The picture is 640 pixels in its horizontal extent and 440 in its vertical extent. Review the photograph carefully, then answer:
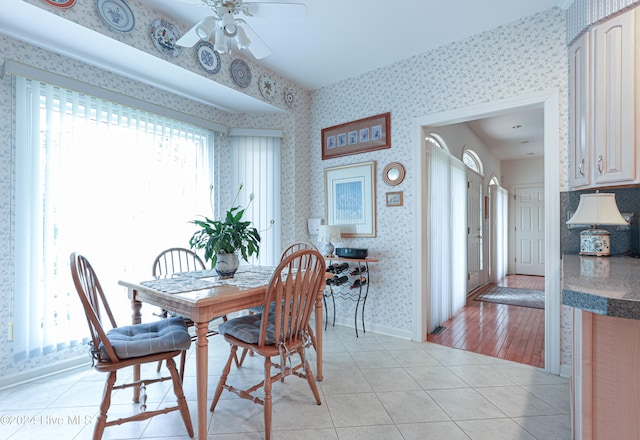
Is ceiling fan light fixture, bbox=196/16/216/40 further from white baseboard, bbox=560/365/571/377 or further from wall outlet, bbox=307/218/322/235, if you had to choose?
white baseboard, bbox=560/365/571/377

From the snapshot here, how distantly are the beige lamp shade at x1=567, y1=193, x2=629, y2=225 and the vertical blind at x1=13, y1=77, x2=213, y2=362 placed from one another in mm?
3232

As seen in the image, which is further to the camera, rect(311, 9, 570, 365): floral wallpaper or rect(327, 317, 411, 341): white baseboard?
rect(327, 317, 411, 341): white baseboard

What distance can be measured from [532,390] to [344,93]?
3.18 meters

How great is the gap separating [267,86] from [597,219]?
9.87 feet

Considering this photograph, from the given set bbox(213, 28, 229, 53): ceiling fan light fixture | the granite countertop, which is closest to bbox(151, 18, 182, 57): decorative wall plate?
bbox(213, 28, 229, 53): ceiling fan light fixture

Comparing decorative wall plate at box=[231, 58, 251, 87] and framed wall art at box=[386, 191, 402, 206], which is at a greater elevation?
decorative wall plate at box=[231, 58, 251, 87]

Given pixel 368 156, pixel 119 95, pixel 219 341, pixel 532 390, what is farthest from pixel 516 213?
pixel 119 95

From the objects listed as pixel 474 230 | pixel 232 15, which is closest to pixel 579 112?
pixel 232 15

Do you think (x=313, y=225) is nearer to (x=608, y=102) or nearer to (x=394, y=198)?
(x=394, y=198)

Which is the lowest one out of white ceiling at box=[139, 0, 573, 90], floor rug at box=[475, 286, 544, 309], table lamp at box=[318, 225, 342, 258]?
floor rug at box=[475, 286, 544, 309]

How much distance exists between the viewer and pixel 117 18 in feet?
7.01

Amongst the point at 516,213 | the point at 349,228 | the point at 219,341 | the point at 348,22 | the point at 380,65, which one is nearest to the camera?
the point at 348,22

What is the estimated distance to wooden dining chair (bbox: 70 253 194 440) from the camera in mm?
1425

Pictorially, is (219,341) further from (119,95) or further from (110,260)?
(119,95)
